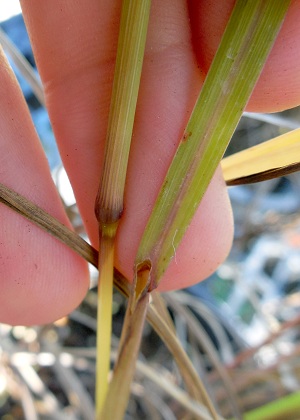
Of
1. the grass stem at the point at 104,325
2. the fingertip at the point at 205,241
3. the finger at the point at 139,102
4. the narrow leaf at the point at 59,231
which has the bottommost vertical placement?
the grass stem at the point at 104,325

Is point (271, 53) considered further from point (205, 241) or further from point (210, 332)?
point (210, 332)

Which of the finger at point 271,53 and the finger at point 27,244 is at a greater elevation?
the finger at point 271,53

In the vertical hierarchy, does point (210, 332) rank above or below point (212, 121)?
above

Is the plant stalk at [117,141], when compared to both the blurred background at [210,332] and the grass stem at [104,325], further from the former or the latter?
the blurred background at [210,332]

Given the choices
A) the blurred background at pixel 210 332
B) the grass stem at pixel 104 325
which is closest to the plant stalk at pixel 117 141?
the grass stem at pixel 104 325

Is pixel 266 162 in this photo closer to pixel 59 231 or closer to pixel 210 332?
pixel 59 231

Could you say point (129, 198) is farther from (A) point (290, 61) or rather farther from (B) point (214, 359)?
(B) point (214, 359)

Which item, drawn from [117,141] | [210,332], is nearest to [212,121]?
[117,141]

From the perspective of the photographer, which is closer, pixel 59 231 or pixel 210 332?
pixel 59 231

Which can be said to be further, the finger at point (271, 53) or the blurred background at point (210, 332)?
the blurred background at point (210, 332)
